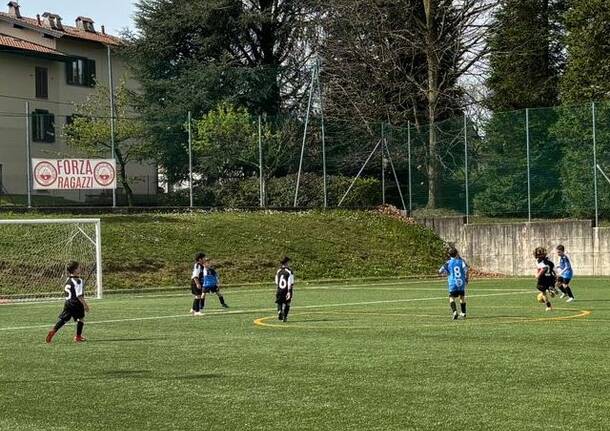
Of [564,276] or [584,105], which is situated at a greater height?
[584,105]

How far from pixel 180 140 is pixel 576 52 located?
18.9 meters

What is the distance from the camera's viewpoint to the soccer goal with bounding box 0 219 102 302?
35.5 meters

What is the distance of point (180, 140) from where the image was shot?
166 feet

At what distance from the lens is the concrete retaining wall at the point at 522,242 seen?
39.4 meters

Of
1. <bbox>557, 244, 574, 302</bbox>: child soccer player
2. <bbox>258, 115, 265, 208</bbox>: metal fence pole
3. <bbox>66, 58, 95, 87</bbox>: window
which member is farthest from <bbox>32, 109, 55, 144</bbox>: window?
<bbox>557, 244, 574, 302</bbox>: child soccer player

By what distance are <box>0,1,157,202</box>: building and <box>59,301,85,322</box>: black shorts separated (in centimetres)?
3126

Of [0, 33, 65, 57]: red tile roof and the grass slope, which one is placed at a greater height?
[0, 33, 65, 57]: red tile roof

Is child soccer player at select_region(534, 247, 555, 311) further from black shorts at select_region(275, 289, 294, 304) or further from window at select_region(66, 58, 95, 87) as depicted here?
window at select_region(66, 58, 95, 87)

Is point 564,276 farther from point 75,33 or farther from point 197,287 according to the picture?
point 75,33

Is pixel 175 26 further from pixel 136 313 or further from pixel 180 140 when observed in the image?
pixel 136 313

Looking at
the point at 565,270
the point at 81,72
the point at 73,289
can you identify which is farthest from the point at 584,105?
the point at 81,72

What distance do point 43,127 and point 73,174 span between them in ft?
28.8

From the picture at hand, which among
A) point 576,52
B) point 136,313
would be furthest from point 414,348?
point 576,52

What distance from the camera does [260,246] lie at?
42750mm
